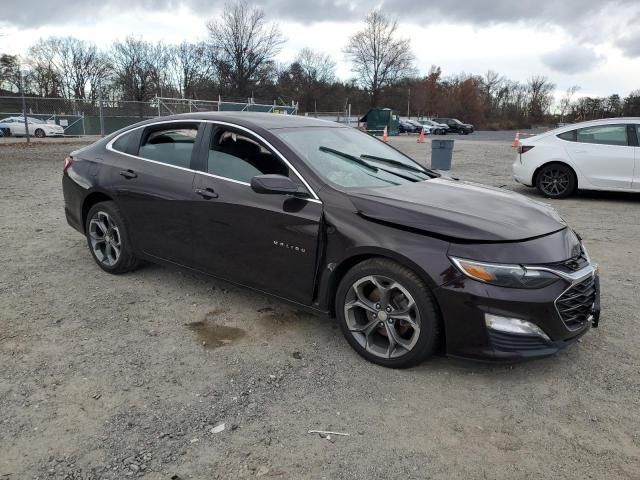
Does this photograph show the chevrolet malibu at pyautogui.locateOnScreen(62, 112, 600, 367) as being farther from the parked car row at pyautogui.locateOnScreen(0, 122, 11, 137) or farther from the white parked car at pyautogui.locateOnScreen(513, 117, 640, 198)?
the parked car row at pyautogui.locateOnScreen(0, 122, 11, 137)

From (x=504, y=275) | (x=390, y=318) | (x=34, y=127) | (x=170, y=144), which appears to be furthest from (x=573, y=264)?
(x=34, y=127)

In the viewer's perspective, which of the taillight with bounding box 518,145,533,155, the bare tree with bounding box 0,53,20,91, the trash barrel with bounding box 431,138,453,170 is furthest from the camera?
the bare tree with bounding box 0,53,20,91

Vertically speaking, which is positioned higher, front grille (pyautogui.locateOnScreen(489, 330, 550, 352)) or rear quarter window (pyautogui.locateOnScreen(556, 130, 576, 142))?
rear quarter window (pyautogui.locateOnScreen(556, 130, 576, 142))

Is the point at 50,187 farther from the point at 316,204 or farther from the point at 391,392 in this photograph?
the point at 391,392

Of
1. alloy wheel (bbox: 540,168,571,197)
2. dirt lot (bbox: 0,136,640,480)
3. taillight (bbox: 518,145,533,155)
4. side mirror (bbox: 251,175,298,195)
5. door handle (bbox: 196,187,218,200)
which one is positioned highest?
taillight (bbox: 518,145,533,155)

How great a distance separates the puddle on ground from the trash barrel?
10.2 meters

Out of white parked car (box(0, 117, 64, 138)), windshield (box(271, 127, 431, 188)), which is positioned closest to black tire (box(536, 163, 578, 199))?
windshield (box(271, 127, 431, 188))

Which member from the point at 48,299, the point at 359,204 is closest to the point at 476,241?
the point at 359,204

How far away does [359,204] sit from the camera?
10.7 ft

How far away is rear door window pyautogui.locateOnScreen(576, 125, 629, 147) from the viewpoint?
862 centimetres

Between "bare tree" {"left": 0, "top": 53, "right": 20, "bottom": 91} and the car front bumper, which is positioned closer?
the car front bumper

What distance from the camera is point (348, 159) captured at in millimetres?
3889

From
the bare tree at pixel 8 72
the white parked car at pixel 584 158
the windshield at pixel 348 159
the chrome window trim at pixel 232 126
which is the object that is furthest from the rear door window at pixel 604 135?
the bare tree at pixel 8 72

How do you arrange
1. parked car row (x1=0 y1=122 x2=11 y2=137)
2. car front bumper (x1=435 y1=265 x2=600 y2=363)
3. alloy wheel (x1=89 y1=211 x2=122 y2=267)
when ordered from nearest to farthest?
car front bumper (x1=435 y1=265 x2=600 y2=363)
alloy wheel (x1=89 y1=211 x2=122 y2=267)
parked car row (x1=0 y1=122 x2=11 y2=137)
